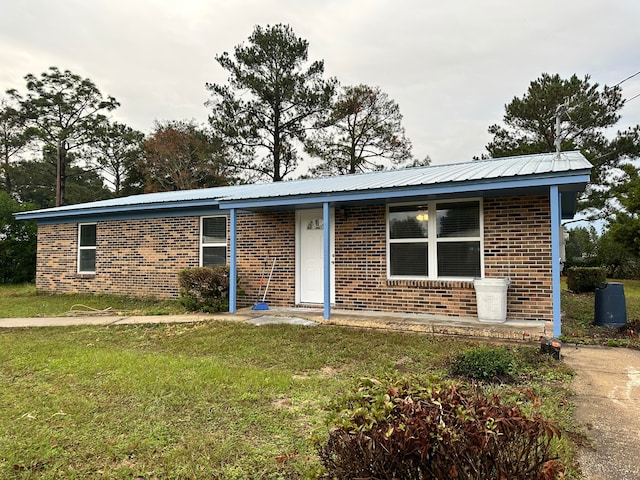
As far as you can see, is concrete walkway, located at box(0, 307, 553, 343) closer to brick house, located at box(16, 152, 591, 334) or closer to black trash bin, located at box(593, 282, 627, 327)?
brick house, located at box(16, 152, 591, 334)

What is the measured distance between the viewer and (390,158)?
24.5 metres

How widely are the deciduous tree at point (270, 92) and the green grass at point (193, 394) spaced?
19.8 m

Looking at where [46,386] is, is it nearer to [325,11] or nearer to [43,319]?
[43,319]

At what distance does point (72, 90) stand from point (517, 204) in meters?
34.6

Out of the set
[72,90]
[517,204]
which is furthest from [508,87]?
[72,90]

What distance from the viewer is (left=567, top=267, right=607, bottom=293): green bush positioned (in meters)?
12.9

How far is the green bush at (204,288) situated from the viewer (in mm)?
8656

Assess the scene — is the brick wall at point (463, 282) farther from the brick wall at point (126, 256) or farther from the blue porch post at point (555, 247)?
the brick wall at point (126, 256)

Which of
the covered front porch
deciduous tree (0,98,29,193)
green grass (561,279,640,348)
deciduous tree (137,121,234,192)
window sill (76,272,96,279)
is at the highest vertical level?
deciduous tree (0,98,29,193)

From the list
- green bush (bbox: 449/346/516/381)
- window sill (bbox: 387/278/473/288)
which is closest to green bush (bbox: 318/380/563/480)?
green bush (bbox: 449/346/516/381)

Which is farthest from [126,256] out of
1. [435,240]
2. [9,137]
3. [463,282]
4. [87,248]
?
[9,137]

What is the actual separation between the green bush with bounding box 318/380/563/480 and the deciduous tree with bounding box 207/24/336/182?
78.8 ft

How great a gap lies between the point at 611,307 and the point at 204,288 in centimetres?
794

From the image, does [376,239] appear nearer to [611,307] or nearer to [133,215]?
[611,307]
